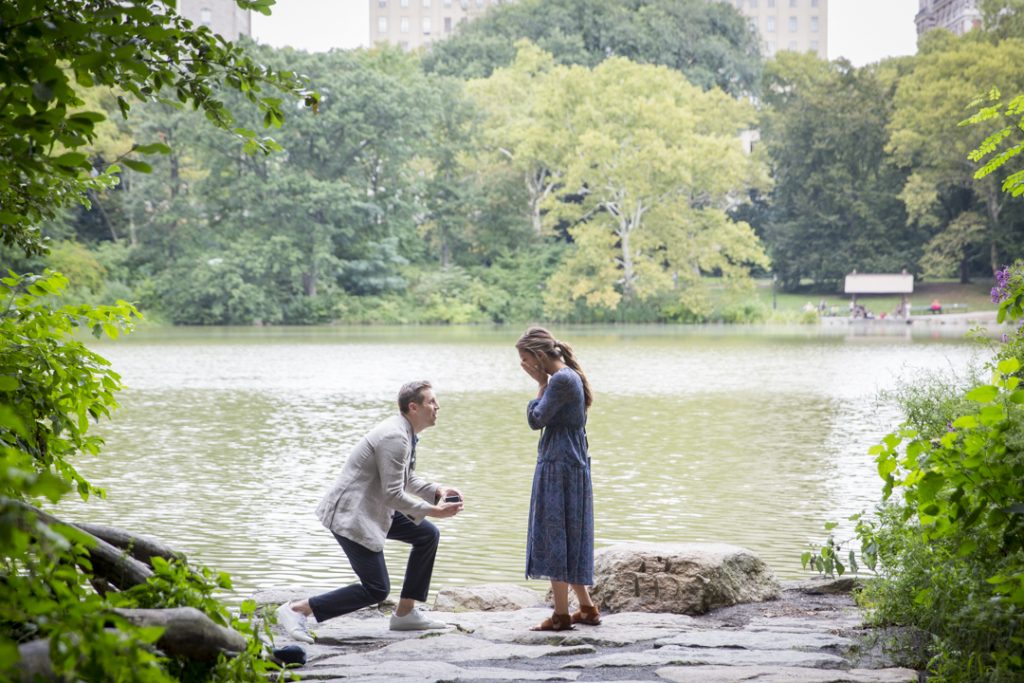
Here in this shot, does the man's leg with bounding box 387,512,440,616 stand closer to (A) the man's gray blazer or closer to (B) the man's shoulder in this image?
(A) the man's gray blazer

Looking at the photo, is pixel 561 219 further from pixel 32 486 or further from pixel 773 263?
pixel 32 486

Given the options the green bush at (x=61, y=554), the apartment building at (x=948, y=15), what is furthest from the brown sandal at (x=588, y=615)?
the apartment building at (x=948, y=15)

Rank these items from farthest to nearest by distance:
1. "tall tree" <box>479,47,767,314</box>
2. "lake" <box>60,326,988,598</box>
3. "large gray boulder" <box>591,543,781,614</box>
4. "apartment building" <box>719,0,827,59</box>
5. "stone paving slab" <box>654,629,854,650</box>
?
"apartment building" <box>719,0,827,59</box>, "tall tree" <box>479,47,767,314</box>, "lake" <box>60,326,988,598</box>, "large gray boulder" <box>591,543,781,614</box>, "stone paving slab" <box>654,629,854,650</box>

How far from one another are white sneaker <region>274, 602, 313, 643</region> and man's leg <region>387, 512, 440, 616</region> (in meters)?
0.50

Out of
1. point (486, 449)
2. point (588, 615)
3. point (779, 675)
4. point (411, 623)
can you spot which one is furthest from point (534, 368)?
point (486, 449)

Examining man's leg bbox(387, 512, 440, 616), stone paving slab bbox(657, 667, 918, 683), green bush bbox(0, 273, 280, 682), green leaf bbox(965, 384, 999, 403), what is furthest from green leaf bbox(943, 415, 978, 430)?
man's leg bbox(387, 512, 440, 616)

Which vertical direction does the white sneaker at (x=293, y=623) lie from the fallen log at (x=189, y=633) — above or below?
below

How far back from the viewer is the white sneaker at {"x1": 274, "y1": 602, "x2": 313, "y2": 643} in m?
5.86

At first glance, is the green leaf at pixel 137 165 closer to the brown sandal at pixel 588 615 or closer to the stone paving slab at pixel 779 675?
the stone paving slab at pixel 779 675

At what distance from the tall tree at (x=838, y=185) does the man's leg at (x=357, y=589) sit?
59578mm

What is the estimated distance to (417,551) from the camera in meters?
6.48

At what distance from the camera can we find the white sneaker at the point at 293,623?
586 centimetres

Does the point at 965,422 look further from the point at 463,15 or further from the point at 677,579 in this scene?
the point at 463,15

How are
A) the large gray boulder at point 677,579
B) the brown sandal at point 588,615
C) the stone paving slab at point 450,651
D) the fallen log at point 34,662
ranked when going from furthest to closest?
the large gray boulder at point 677,579
the brown sandal at point 588,615
the stone paving slab at point 450,651
the fallen log at point 34,662
